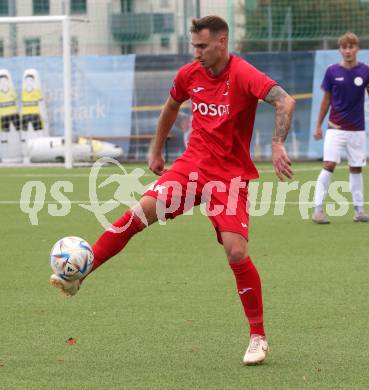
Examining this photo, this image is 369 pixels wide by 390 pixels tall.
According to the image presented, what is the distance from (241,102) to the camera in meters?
6.39

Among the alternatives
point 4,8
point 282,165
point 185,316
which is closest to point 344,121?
point 185,316

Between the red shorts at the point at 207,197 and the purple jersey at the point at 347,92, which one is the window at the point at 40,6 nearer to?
the purple jersey at the point at 347,92

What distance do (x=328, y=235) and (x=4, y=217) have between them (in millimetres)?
4623

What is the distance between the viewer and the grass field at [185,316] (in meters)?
5.82

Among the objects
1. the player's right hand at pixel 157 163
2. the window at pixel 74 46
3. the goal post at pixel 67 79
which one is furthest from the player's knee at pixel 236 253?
the window at pixel 74 46

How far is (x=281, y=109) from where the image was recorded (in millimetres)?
6164

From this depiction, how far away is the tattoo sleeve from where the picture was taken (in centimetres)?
615

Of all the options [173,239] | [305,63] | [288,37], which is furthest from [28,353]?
[288,37]

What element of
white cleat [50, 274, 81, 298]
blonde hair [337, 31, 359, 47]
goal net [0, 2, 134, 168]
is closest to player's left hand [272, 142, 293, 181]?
white cleat [50, 274, 81, 298]

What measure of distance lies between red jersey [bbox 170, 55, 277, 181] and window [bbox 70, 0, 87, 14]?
24.9m

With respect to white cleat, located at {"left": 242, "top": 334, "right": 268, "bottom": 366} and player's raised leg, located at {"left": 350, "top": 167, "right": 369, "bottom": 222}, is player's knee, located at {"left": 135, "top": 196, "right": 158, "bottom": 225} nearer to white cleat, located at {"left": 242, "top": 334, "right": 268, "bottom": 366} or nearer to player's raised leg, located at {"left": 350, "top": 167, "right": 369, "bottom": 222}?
→ white cleat, located at {"left": 242, "top": 334, "right": 268, "bottom": 366}

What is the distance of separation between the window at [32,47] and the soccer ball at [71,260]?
21.6 metres

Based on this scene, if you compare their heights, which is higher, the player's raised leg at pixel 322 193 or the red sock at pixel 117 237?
the red sock at pixel 117 237

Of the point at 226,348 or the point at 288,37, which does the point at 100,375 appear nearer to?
the point at 226,348
